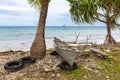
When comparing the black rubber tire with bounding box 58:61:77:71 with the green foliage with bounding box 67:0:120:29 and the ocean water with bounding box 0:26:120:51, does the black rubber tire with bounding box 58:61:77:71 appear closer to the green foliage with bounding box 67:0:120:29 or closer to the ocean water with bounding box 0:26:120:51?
the green foliage with bounding box 67:0:120:29

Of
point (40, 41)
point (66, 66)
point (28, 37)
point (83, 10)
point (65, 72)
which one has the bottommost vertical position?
point (28, 37)

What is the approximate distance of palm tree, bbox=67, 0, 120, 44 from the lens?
15531mm

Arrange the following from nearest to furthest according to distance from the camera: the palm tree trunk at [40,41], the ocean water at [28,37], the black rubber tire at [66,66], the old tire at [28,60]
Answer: the black rubber tire at [66,66], the old tire at [28,60], the palm tree trunk at [40,41], the ocean water at [28,37]

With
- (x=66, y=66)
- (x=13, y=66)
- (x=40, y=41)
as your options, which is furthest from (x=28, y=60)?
(x=66, y=66)

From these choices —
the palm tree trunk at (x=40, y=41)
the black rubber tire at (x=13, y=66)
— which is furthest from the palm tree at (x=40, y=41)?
the black rubber tire at (x=13, y=66)

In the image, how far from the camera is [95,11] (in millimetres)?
15945

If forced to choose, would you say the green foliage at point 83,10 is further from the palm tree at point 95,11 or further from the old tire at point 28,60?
the old tire at point 28,60

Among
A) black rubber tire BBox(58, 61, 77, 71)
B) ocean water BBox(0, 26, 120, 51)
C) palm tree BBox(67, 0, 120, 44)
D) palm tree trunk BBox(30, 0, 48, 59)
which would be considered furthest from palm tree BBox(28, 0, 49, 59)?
ocean water BBox(0, 26, 120, 51)

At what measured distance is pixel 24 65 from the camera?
8898mm

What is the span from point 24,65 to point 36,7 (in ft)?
10.2

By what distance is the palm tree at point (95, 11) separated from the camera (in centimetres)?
1553

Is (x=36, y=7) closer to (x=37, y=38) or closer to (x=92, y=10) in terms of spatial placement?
(x=37, y=38)

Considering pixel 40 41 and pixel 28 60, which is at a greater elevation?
pixel 40 41

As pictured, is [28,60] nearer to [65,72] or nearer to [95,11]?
[65,72]
